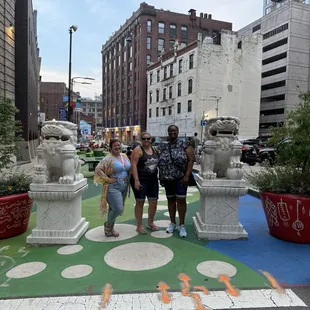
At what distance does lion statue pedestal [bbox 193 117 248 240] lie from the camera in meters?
4.10

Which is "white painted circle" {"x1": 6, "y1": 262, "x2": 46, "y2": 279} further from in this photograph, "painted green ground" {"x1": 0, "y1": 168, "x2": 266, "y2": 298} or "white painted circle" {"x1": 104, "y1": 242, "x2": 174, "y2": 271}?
"white painted circle" {"x1": 104, "y1": 242, "x2": 174, "y2": 271}

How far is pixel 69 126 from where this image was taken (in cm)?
423

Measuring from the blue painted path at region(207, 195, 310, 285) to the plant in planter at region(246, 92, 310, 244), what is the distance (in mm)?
224

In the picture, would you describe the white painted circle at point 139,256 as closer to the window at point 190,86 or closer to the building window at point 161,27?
the window at point 190,86

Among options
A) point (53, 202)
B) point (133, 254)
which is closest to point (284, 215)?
point (133, 254)

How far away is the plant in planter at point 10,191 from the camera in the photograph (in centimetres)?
396

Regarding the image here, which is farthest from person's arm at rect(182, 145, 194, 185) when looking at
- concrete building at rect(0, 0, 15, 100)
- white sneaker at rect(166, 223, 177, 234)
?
concrete building at rect(0, 0, 15, 100)

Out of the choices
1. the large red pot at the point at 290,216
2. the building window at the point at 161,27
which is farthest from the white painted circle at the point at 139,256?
the building window at the point at 161,27

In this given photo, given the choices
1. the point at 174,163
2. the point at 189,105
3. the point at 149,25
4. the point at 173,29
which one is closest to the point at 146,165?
the point at 174,163

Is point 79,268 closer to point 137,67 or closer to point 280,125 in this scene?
point 280,125

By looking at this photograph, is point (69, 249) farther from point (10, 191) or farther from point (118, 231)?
point (10, 191)

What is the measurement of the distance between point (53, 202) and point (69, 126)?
1.20 m

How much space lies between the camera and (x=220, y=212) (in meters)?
4.17

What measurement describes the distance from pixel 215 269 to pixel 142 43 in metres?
46.2
